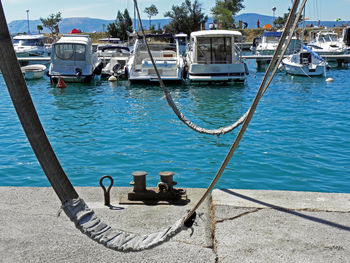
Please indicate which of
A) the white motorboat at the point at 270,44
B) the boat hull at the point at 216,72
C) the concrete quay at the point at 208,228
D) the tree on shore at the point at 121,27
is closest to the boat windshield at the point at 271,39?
the white motorboat at the point at 270,44

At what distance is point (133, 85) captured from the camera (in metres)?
21.3

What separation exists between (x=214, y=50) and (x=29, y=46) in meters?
19.9

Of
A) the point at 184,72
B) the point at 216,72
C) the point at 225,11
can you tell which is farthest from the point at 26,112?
the point at 225,11

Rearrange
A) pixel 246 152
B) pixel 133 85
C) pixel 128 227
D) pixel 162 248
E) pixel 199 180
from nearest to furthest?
1. pixel 162 248
2. pixel 128 227
3. pixel 199 180
4. pixel 246 152
5. pixel 133 85

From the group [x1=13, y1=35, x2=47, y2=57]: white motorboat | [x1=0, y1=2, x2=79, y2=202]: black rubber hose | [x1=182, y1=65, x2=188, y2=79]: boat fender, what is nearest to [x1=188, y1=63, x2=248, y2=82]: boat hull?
[x1=182, y1=65, x2=188, y2=79]: boat fender

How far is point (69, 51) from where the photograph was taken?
22.8m

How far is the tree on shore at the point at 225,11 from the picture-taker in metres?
66.3

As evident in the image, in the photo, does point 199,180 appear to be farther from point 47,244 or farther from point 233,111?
point 233,111

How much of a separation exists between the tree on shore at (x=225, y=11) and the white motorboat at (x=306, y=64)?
42.6m

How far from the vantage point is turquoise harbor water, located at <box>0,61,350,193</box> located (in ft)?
26.9

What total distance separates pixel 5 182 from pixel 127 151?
2.85 metres

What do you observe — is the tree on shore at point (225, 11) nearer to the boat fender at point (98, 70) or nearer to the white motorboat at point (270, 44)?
the white motorboat at point (270, 44)

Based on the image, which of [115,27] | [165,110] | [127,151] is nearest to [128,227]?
[127,151]

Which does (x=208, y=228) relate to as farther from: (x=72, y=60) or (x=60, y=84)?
(x=72, y=60)
